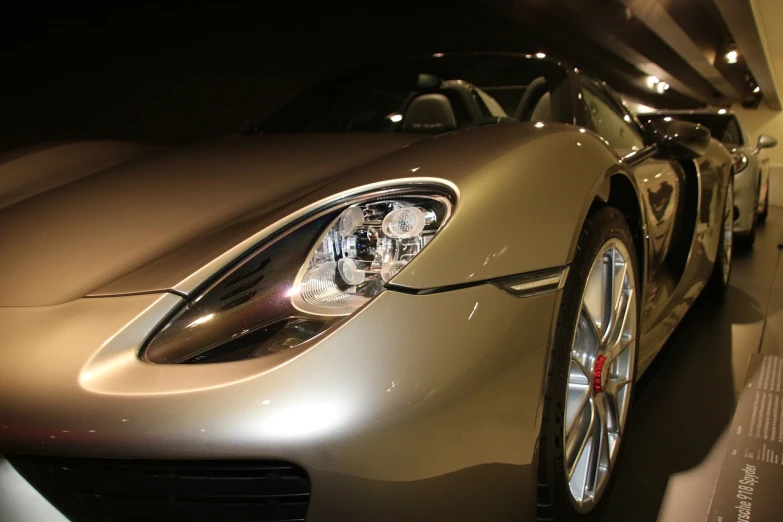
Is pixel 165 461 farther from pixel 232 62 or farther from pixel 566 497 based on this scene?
pixel 232 62

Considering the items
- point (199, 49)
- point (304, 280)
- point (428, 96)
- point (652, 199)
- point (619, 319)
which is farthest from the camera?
point (199, 49)

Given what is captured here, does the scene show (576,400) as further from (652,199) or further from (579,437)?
(652,199)

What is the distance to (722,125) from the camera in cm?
499

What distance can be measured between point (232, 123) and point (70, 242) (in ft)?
9.68

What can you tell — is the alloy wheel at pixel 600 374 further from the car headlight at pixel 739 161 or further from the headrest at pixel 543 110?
the car headlight at pixel 739 161

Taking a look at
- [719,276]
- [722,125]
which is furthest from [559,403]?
[722,125]

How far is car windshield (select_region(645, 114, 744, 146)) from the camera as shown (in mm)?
4879

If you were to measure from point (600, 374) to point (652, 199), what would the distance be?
0.64 metres

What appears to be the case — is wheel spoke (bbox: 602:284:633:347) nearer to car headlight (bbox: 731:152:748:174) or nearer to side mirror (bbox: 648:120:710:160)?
side mirror (bbox: 648:120:710:160)

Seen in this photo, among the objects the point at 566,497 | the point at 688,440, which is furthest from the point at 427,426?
the point at 688,440

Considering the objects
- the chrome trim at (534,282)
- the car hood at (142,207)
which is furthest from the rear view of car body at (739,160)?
the chrome trim at (534,282)

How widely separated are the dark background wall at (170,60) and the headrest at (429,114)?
5.92 ft

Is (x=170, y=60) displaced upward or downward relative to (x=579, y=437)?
upward

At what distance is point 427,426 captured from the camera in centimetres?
79
